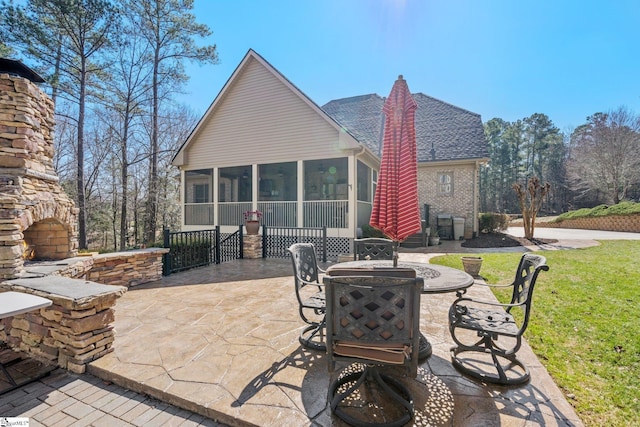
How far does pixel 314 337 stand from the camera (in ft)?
10.6

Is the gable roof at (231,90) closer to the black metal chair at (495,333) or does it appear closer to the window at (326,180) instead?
the window at (326,180)

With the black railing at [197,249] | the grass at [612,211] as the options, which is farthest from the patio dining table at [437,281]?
the grass at [612,211]

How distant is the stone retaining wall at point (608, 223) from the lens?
15.7m

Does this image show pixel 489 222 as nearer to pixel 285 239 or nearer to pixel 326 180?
pixel 326 180

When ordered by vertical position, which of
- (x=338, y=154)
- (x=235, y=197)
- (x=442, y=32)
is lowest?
(x=235, y=197)

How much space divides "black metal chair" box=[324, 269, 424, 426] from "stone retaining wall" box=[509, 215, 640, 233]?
2176 centimetres

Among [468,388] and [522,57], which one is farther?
[522,57]

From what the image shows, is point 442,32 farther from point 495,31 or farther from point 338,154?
point 338,154

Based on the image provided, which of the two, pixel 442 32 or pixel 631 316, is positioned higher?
pixel 442 32

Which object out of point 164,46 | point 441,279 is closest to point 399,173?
point 441,279

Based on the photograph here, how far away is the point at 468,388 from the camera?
230cm

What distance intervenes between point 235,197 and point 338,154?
788cm

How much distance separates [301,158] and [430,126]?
357 inches

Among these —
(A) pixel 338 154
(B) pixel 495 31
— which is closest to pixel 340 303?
(A) pixel 338 154
